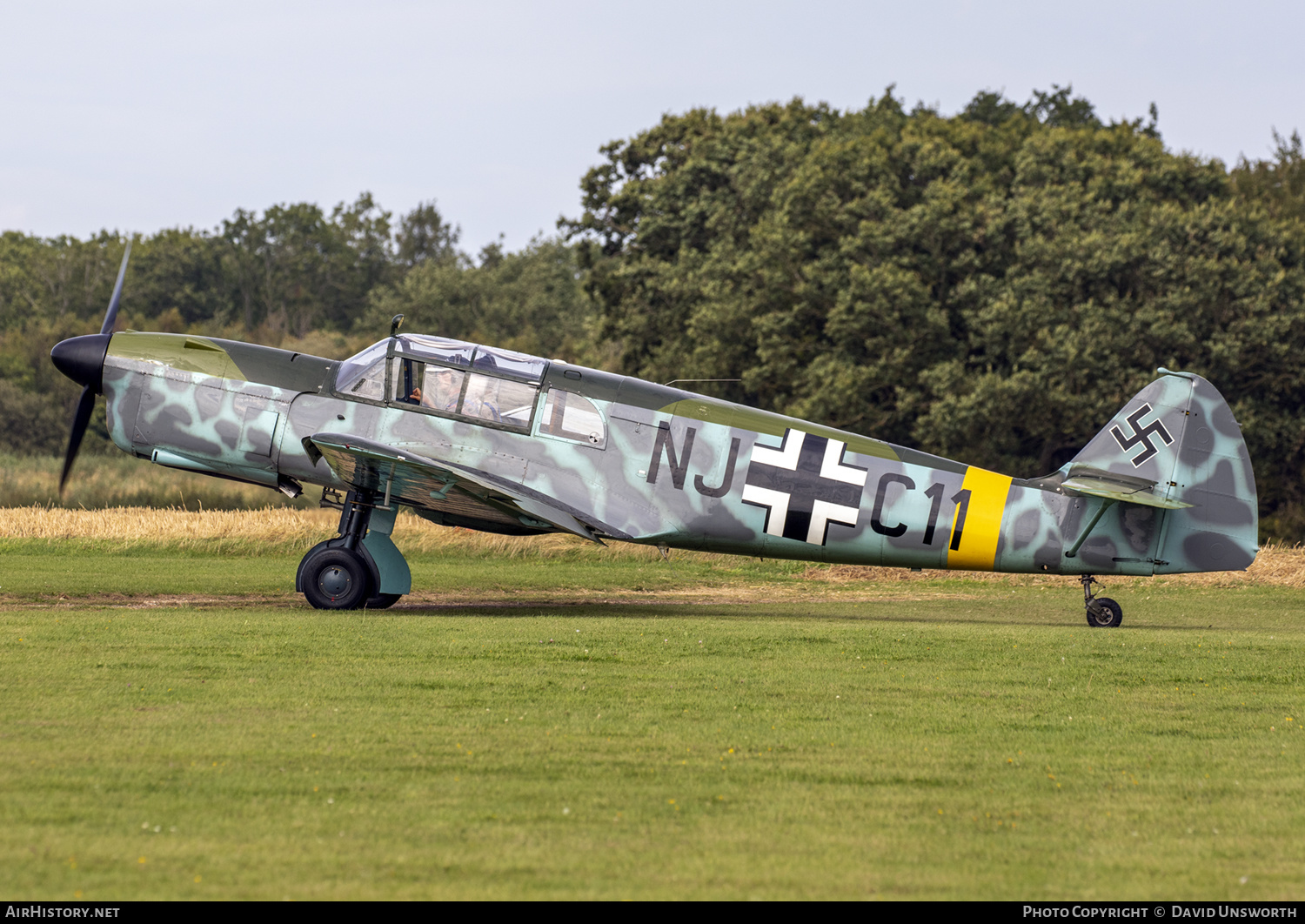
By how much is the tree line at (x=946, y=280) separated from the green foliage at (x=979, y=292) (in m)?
0.07

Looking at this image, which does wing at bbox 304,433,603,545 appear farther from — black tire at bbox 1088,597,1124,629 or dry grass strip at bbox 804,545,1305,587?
dry grass strip at bbox 804,545,1305,587

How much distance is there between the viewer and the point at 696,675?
354 inches

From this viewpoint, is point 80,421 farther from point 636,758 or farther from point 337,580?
point 636,758

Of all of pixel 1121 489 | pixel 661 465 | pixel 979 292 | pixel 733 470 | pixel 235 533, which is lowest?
pixel 235 533

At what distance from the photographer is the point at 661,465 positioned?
13375mm

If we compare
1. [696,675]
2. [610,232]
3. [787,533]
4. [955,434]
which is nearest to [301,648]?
[696,675]

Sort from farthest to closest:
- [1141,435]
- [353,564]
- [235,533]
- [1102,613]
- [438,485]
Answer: [235,533], [1102,613], [1141,435], [353,564], [438,485]

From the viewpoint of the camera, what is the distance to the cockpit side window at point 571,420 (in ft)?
43.8

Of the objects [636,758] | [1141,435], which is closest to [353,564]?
[636,758]

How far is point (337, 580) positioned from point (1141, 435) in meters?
8.81

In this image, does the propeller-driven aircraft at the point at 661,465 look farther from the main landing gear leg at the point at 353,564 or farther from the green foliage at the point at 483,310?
the green foliage at the point at 483,310

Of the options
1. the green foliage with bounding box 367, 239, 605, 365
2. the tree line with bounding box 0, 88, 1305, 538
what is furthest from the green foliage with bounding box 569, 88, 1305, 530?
the green foliage with bounding box 367, 239, 605, 365

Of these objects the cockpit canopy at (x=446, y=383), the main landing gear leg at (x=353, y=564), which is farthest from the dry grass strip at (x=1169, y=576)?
the main landing gear leg at (x=353, y=564)

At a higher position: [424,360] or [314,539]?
[424,360]
